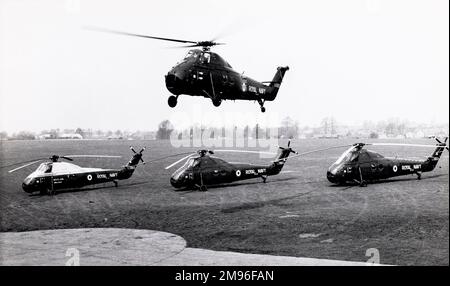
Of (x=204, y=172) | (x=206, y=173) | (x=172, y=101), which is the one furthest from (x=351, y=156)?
(x=172, y=101)

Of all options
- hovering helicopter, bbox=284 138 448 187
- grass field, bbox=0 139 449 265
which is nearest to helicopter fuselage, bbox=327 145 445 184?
hovering helicopter, bbox=284 138 448 187

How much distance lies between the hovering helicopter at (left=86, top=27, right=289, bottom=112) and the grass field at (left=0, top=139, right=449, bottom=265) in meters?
6.10

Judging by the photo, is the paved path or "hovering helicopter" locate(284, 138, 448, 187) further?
"hovering helicopter" locate(284, 138, 448, 187)

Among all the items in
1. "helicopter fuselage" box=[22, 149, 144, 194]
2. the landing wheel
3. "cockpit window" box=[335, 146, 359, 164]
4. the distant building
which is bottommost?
"helicopter fuselage" box=[22, 149, 144, 194]

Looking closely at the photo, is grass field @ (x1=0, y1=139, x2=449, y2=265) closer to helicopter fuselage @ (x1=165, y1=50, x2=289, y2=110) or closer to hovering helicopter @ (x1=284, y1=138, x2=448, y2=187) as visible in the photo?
hovering helicopter @ (x1=284, y1=138, x2=448, y2=187)

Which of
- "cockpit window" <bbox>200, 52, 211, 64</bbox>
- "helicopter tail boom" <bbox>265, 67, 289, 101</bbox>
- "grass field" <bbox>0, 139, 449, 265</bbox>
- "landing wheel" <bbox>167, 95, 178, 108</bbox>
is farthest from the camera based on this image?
"helicopter tail boom" <bbox>265, 67, 289, 101</bbox>

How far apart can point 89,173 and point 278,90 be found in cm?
1703

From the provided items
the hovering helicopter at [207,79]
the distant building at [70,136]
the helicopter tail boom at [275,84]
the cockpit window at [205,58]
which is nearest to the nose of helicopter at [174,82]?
the hovering helicopter at [207,79]

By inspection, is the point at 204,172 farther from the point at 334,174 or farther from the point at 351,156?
the point at 351,156

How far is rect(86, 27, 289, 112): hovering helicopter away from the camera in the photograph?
1759 centimetres

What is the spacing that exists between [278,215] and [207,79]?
925 cm

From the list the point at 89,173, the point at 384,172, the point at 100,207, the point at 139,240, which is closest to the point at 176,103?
the point at 139,240

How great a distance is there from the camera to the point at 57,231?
69.3 feet

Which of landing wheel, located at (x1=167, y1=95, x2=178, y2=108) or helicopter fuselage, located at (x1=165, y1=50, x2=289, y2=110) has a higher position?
helicopter fuselage, located at (x1=165, y1=50, x2=289, y2=110)
